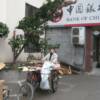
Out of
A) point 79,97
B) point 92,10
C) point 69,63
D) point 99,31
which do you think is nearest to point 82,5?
point 92,10

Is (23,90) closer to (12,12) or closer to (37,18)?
(37,18)

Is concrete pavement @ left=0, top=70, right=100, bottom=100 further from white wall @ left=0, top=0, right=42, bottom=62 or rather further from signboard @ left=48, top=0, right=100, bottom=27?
signboard @ left=48, top=0, right=100, bottom=27

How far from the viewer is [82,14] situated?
21.7 metres

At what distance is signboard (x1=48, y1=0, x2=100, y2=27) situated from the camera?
2138 centimetres

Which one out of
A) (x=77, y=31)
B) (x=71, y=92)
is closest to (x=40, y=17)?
(x=71, y=92)

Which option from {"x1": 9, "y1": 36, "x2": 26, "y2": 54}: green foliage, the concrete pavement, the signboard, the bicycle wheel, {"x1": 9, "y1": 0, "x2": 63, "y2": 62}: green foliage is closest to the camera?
the bicycle wheel

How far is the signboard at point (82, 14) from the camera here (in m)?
21.4

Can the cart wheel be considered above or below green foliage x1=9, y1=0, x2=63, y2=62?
below

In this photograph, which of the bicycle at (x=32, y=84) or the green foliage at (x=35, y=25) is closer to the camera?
the bicycle at (x=32, y=84)

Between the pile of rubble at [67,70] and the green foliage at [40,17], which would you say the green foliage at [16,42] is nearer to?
the green foliage at [40,17]

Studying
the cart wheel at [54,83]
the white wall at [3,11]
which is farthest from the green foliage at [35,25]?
the cart wheel at [54,83]

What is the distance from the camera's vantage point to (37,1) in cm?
1877

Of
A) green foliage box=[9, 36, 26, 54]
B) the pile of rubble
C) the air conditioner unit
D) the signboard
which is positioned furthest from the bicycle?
the air conditioner unit

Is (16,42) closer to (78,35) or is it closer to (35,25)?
(35,25)
